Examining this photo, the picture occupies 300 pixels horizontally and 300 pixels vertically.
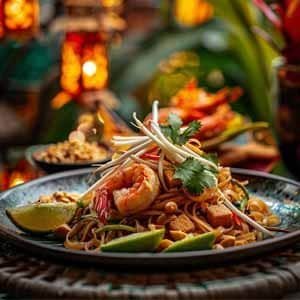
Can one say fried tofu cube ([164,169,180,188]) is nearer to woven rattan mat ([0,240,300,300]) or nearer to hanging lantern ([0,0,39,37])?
woven rattan mat ([0,240,300,300])

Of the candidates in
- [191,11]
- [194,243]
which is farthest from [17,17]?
[191,11]

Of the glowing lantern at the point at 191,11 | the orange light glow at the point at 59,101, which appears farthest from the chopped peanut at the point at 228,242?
the glowing lantern at the point at 191,11

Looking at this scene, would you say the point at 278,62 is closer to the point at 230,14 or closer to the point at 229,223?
the point at 229,223

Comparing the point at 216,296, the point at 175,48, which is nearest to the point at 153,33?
the point at 175,48

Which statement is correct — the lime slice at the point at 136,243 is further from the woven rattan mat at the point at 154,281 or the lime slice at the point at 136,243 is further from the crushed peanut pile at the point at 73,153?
the crushed peanut pile at the point at 73,153

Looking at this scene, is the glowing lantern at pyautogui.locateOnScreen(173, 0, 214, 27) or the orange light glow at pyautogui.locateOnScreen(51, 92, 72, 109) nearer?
the orange light glow at pyautogui.locateOnScreen(51, 92, 72, 109)

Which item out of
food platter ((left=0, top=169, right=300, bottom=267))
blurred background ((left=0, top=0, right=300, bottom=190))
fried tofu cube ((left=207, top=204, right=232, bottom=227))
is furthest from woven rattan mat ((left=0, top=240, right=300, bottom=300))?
blurred background ((left=0, top=0, right=300, bottom=190))
